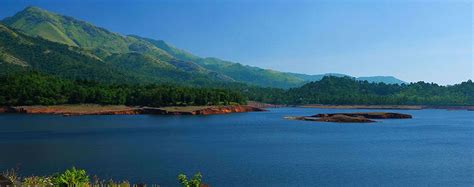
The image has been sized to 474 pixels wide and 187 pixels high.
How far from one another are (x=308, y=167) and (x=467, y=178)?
848 inches

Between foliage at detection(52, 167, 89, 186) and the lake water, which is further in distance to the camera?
the lake water

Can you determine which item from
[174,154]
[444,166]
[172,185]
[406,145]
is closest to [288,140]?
[406,145]

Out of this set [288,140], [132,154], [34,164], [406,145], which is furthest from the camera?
[288,140]

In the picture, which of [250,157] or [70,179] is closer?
[70,179]

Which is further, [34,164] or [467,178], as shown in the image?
[34,164]

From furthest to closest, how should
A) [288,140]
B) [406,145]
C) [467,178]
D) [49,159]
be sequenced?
[288,140]
[406,145]
[49,159]
[467,178]

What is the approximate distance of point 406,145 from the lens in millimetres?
106688

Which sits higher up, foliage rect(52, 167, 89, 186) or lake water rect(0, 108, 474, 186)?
foliage rect(52, 167, 89, 186)

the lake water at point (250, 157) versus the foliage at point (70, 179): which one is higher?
the foliage at point (70, 179)

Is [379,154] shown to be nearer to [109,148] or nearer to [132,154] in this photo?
[132,154]

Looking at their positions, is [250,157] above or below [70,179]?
below

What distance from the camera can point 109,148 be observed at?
94.1 m

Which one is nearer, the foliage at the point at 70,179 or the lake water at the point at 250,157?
the foliage at the point at 70,179

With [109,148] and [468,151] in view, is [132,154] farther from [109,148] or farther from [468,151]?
[468,151]
